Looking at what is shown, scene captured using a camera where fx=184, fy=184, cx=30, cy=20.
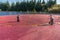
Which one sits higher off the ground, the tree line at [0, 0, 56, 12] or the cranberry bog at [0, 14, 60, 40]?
the cranberry bog at [0, 14, 60, 40]

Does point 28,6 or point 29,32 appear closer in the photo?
point 29,32

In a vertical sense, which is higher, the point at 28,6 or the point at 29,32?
the point at 29,32

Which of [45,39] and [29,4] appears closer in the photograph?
[45,39]

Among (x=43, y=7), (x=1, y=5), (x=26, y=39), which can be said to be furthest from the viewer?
(x=1, y=5)

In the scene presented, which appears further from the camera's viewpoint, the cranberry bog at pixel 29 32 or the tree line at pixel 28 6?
the tree line at pixel 28 6

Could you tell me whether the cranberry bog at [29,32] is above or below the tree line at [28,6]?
above

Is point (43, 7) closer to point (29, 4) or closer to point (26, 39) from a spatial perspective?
point (29, 4)

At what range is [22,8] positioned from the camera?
3342 inches

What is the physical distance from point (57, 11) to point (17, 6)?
79.1ft

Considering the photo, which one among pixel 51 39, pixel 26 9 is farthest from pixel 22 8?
pixel 51 39

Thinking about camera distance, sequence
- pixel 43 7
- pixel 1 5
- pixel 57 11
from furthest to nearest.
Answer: pixel 1 5 < pixel 43 7 < pixel 57 11

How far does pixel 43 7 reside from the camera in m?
84.5

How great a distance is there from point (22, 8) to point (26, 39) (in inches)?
2879

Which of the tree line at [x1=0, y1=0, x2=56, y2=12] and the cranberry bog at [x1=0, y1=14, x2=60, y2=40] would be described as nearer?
the cranberry bog at [x1=0, y1=14, x2=60, y2=40]
